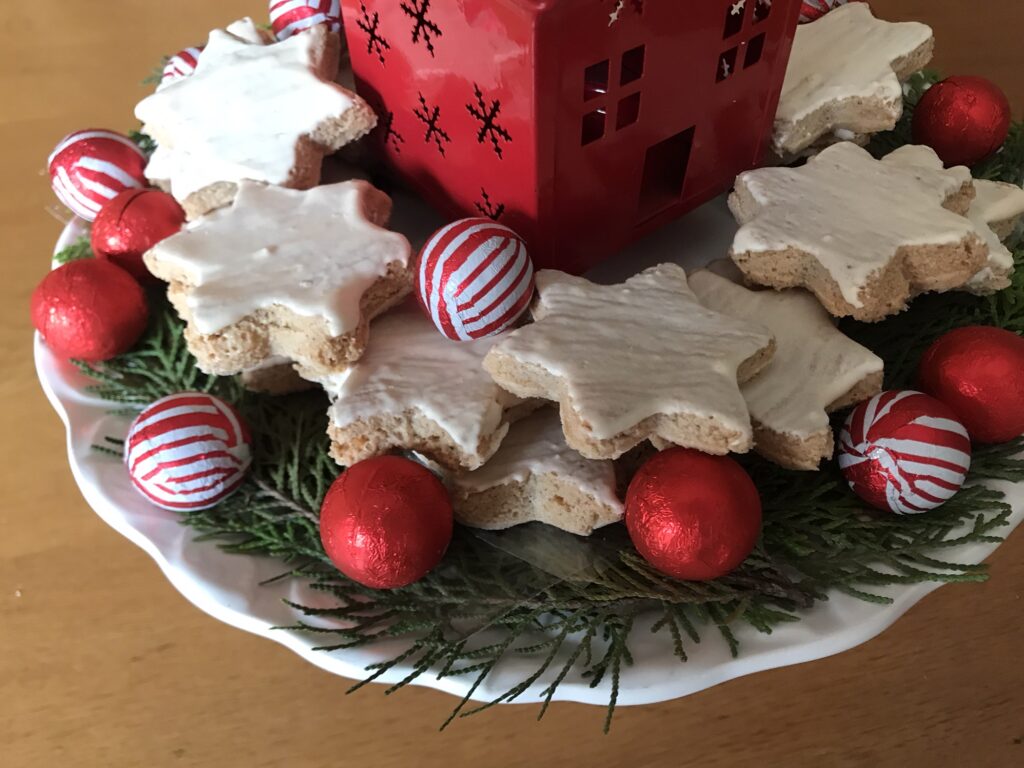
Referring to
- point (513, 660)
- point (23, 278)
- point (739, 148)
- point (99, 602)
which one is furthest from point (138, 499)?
point (739, 148)

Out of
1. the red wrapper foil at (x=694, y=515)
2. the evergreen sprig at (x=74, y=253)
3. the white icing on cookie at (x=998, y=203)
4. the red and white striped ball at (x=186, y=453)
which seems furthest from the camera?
the evergreen sprig at (x=74, y=253)

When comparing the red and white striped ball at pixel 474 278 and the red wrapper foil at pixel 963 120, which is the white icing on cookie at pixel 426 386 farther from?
the red wrapper foil at pixel 963 120

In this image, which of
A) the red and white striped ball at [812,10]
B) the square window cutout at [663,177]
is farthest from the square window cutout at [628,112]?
the red and white striped ball at [812,10]

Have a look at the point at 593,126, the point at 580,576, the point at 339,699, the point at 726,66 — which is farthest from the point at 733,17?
the point at 339,699

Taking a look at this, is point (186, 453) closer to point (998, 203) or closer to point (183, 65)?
point (183, 65)

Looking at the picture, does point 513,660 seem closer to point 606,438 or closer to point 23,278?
point 606,438

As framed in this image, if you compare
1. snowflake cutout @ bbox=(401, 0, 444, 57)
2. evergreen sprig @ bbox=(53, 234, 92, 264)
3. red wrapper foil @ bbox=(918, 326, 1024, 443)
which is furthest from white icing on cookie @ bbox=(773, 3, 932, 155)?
evergreen sprig @ bbox=(53, 234, 92, 264)
